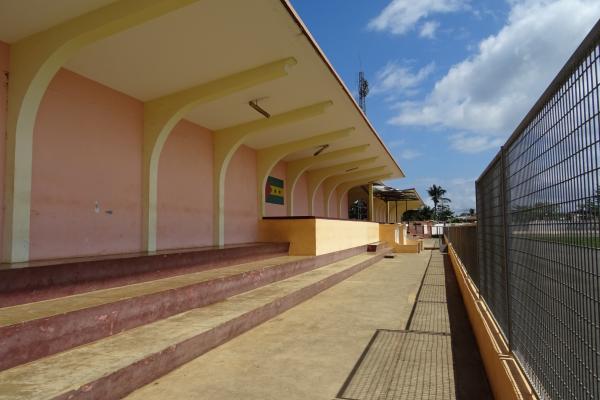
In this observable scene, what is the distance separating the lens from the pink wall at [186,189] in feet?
30.7

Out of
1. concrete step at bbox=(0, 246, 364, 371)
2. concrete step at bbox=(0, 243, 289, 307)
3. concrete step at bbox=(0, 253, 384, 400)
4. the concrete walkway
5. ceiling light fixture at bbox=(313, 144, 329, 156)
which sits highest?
ceiling light fixture at bbox=(313, 144, 329, 156)

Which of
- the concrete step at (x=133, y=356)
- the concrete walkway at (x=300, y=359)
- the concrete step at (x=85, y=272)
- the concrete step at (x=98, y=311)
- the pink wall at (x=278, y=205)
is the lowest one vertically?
the concrete walkway at (x=300, y=359)

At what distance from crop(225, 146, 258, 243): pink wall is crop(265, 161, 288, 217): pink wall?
4.32 ft

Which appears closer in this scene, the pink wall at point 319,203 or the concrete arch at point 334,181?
the pink wall at point 319,203

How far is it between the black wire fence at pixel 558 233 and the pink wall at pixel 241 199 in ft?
30.3

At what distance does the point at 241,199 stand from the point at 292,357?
839 centimetres

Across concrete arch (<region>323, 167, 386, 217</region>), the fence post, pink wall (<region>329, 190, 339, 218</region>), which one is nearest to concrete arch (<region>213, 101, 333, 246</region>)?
the fence post

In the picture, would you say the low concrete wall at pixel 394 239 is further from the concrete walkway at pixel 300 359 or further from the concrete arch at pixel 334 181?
the concrete walkway at pixel 300 359

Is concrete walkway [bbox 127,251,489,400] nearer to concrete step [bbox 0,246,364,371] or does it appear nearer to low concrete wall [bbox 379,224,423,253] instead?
concrete step [bbox 0,246,364,371]

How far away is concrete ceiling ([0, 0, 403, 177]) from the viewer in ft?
19.0

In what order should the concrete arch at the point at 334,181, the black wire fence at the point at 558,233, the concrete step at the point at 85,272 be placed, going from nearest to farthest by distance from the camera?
the black wire fence at the point at 558,233
the concrete step at the point at 85,272
the concrete arch at the point at 334,181

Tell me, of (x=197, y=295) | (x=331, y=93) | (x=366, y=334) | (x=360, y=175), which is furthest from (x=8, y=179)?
(x=360, y=175)

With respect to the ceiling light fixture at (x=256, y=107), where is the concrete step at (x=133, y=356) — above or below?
below

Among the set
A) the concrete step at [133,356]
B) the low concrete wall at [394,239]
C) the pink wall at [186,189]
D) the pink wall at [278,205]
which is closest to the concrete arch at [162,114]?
the pink wall at [186,189]
